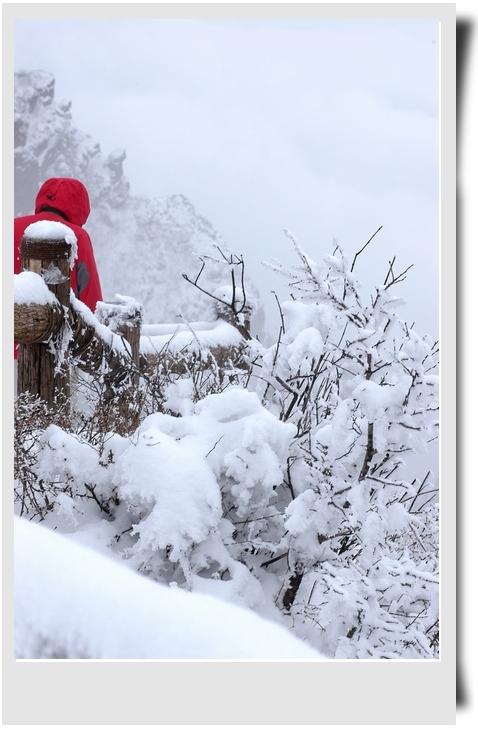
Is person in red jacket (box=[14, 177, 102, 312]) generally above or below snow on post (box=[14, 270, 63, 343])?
above

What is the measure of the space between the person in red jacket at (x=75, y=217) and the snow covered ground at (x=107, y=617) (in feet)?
12.2

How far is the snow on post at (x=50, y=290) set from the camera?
12.6 ft

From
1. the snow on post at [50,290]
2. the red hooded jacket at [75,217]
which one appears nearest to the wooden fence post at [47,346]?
the snow on post at [50,290]

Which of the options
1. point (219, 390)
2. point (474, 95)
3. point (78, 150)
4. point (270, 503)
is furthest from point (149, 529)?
point (78, 150)

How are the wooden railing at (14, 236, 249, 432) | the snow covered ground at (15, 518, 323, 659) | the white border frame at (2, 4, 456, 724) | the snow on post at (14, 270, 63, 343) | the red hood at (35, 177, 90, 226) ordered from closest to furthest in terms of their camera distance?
the snow covered ground at (15, 518, 323, 659)
the white border frame at (2, 4, 456, 724)
the snow on post at (14, 270, 63, 343)
the wooden railing at (14, 236, 249, 432)
the red hood at (35, 177, 90, 226)

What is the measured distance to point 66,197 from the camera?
5340mm

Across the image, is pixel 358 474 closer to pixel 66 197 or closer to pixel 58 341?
pixel 58 341

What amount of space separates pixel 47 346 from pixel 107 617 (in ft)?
8.95

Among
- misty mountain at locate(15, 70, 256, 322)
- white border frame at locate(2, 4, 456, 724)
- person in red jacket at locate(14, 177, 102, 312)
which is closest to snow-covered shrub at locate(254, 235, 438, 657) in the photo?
white border frame at locate(2, 4, 456, 724)

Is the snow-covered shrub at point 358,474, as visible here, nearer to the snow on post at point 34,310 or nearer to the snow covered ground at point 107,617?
the snow covered ground at point 107,617

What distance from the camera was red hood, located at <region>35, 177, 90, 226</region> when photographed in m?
5.32

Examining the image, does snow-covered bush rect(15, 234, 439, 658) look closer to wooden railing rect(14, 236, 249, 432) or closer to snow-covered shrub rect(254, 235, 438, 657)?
snow-covered shrub rect(254, 235, 438, 657)

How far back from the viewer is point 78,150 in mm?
35156

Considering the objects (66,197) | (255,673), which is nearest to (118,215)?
(66,197)
